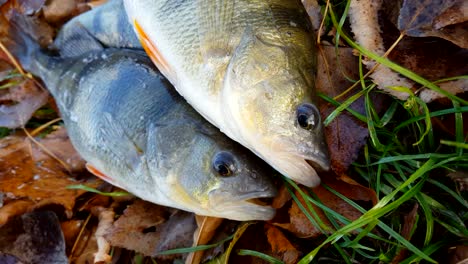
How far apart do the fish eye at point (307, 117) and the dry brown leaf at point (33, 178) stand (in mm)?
1459

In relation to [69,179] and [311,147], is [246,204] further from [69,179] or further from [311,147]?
[69,179]

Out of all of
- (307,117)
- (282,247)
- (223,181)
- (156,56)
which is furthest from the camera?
(282,247)

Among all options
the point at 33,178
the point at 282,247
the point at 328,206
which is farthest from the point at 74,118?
the point at 328,206

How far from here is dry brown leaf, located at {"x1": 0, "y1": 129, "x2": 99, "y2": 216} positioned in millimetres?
2859

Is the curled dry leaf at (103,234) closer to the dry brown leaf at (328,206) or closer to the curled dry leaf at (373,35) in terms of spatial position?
the dry brown leaf at (328,206)

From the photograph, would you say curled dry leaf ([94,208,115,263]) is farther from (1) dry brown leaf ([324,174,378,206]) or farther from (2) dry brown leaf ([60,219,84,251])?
(1) dry brown leaf ([324,174,378,206])

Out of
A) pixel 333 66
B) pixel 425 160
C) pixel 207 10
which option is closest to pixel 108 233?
pixel 207 10

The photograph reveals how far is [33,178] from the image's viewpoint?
2906 mm

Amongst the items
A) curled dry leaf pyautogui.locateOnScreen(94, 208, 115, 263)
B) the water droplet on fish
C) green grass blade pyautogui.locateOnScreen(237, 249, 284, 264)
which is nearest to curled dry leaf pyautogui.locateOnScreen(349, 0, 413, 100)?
green grass blade pyautogui.locateOnScreen(237, 249, 284, 264)

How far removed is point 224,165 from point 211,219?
1.53ft

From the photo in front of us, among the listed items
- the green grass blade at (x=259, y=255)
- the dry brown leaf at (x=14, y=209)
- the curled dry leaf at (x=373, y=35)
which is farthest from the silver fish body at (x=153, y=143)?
the curled dry leaf at (x=373, y=35)

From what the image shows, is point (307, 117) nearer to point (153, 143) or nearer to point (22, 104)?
point (153, 143)

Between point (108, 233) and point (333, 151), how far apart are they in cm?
133

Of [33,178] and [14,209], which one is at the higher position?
[33,178]
